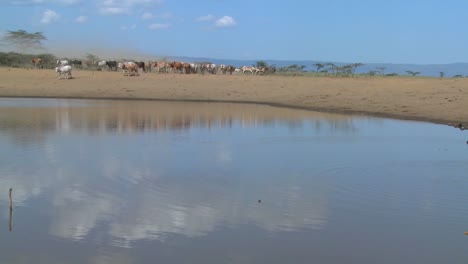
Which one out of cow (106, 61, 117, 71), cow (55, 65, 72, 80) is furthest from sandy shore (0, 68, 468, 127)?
cow (106, 61, 117, 71)

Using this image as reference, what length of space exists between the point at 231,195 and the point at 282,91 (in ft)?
65.3

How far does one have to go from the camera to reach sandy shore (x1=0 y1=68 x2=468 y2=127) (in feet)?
67.7

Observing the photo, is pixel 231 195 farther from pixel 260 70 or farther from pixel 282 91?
pixel 260 70

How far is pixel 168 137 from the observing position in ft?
45.5

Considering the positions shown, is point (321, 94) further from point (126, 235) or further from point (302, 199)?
A: point (126, 235)

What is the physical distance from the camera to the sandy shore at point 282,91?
20.6 meters

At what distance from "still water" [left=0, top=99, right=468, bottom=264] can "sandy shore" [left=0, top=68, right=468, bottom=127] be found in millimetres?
5554

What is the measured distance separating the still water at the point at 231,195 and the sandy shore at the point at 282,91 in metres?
5.55

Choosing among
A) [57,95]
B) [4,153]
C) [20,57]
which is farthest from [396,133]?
[20,57]

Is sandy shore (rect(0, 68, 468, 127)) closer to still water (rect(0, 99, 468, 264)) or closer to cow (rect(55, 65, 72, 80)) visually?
cow (rect(55, 65, 72, 80))

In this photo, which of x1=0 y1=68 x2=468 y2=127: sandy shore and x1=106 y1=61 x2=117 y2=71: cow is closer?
x1=0 y1=68 x2=468 y2=127: sandy shore

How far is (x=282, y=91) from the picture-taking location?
2753cm

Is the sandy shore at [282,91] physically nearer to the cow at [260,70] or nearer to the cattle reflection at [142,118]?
the cattle reflection at [142,118]

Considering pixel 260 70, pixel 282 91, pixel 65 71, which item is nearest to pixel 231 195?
pixel 282 91
